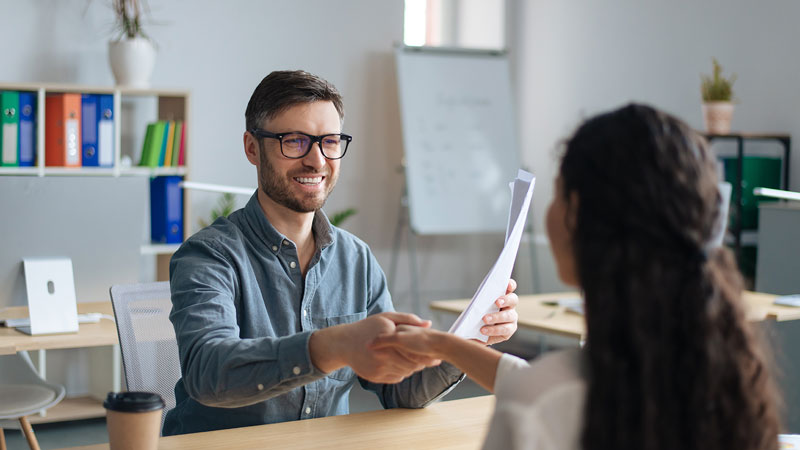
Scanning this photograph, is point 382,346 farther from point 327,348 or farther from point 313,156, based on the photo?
point 313,156

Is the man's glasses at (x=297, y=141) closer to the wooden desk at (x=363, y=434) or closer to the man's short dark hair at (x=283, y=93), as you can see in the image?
the man's short dark hair at (x=283, y=93)

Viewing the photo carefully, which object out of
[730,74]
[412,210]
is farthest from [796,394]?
[412,210]

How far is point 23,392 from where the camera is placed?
264cm

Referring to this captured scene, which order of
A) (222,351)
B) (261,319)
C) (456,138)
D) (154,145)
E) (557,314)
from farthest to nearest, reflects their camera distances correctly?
1. (456,138)
2. (154,145)
3. (557,314)
4. (261,319)
5. (222,351)

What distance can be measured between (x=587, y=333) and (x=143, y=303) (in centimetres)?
126

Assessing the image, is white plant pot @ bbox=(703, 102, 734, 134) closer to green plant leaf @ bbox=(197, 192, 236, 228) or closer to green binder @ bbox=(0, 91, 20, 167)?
green plant leaf @ bbox=(197, 192, 236, 228)

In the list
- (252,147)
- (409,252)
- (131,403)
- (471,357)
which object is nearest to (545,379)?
(471,357)

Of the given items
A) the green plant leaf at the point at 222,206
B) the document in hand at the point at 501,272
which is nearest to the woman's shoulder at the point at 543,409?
the document in hand at the point at 501,272

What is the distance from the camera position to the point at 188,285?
1526 millimetres

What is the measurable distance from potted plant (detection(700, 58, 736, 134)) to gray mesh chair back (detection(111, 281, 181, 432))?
3125 millimetres

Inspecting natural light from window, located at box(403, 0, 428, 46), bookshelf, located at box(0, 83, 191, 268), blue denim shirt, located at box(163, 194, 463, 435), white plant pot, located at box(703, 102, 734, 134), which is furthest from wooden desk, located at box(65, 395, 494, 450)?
natural light from window, located at box(403, 0, 428, 46)

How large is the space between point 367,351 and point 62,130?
3.16 meters

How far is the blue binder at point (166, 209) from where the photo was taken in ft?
13.8

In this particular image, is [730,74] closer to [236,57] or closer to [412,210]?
[412,210]
